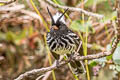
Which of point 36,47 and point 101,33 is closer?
point 101,33

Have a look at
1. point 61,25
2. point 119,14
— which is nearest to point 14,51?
point 61,25

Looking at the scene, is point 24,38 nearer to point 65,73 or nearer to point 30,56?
point 30,56

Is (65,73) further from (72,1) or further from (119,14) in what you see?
(119,14)

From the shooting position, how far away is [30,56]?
4.81m

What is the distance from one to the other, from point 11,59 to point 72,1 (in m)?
1.43

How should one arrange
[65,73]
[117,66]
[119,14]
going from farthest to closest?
[65,73]
[117,66]
[119,14]

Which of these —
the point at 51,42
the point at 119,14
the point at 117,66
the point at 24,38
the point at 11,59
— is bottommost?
the point at 11,59

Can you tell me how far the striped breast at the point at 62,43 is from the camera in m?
2.68

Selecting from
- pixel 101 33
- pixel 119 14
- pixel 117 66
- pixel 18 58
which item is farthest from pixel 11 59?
pixel 119 14

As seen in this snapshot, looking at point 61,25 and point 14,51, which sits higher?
point 61,25

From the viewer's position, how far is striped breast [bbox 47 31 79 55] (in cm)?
268

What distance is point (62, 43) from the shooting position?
8.82 feet

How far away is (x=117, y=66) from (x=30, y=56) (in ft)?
8.07

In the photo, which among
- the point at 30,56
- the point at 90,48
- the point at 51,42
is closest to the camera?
the point at 51,42
